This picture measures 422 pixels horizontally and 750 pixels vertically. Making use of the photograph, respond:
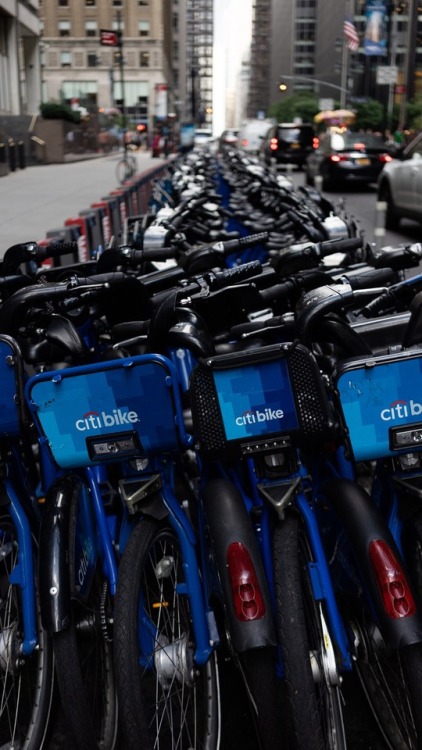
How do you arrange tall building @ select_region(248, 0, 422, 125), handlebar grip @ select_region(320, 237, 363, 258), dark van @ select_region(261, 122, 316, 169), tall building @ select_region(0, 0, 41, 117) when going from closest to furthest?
1. handlebar grip @ select_region(320, 237, 363, 258)
2. dark van @ select_region(261, 122, 316, 169)
3. tall building @ select_region(248, 0, 422, 125)
4. tall building @ select_region(0, 0, 41, 117)

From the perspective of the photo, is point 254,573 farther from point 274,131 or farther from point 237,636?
point 274,131

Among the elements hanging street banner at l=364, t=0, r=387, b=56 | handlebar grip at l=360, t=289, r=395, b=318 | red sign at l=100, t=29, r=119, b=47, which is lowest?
handlebar grip at l=360, t=289, r=395, b=318

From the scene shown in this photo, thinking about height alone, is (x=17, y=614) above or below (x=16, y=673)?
above

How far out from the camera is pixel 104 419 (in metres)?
2.67

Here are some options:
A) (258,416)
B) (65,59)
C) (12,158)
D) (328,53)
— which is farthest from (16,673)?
(328,53)

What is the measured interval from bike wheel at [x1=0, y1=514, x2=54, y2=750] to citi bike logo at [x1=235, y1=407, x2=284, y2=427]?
895 mm

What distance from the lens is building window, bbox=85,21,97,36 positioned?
50.0 meters

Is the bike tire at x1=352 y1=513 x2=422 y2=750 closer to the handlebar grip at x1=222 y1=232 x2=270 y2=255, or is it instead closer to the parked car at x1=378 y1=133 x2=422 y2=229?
the handlebar grip at x1=222 y1=232 x2=270 y2=255

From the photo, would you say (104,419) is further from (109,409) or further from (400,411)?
(400,411)

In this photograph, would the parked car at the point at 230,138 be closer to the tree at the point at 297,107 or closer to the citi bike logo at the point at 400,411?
the tree at the point at 297,107

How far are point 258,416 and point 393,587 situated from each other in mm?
626

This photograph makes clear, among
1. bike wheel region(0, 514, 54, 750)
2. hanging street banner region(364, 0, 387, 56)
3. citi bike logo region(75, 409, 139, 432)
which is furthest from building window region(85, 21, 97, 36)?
citi bike logo region(75, 409, 139, 432)

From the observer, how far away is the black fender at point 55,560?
8.07 ft

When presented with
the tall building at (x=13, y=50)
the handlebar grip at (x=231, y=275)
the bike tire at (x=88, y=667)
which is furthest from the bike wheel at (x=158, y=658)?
the tall building at (x=13, y=50)
